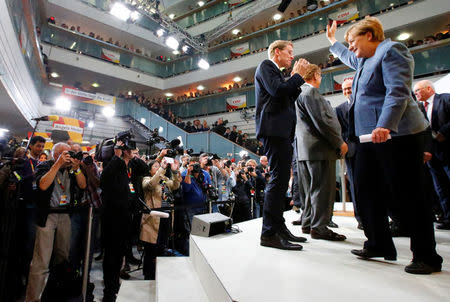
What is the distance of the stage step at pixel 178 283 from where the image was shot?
134 centimetres

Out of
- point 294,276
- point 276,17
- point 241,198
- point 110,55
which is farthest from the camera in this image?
point 110,55

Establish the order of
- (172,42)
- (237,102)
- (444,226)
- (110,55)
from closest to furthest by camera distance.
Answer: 1. (444,226)
2. (172,42)
3. (237,102)
4. (110,55)

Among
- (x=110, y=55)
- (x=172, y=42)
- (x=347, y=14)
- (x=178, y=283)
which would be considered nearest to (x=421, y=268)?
(x=178, y=283)

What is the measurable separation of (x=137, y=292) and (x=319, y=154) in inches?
71.3

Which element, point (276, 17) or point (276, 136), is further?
point (276, 17)

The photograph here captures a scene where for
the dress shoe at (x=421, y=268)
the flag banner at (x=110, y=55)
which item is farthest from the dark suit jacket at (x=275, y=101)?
the flag banner at (x=110, y=55)

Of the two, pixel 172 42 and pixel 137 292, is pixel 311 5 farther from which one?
pixel 137 292

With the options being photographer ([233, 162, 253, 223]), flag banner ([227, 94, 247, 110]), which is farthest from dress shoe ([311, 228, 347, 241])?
flag banner ([227, 94, 247, 110])

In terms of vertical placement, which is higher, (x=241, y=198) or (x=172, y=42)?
(x=172, y=42)

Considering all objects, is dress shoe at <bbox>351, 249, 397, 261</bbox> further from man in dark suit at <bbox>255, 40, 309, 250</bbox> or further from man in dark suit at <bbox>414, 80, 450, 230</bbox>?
man in dark suit at <bbox>414, 80, 450, 230</bbox>

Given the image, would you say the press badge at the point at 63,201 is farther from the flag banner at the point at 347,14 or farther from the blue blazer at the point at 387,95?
the flag banner at the point at 347,14

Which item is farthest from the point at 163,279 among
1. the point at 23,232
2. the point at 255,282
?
the point at 23,232

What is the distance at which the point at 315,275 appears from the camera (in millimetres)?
1139

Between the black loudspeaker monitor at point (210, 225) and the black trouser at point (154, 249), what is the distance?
92cm
